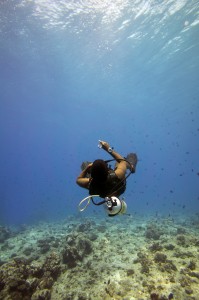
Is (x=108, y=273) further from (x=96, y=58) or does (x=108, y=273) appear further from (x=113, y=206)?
(x=96, y=58)

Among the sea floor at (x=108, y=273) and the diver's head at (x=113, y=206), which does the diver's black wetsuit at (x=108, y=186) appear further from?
the sea floor at (x=108, y=273)

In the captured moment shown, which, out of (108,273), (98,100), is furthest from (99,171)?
(98,100)

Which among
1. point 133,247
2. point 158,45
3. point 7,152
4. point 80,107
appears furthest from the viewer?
point 7,152

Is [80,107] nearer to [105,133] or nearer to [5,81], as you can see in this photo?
[5,81]

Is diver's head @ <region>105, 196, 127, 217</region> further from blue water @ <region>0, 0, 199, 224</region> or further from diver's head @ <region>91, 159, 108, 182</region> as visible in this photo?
blue water @ <region>0, 0, 199, 224</region>

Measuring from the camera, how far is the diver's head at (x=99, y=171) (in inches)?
178

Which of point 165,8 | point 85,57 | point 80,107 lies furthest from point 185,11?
point 80,107

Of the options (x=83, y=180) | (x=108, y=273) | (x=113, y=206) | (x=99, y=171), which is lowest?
(x=108, y=273)

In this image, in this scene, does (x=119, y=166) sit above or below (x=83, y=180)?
above

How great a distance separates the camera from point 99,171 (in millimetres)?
4531

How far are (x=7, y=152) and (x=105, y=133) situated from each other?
174 feet

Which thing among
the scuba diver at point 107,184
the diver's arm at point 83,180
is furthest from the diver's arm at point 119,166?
the diver's arm at point 83,180

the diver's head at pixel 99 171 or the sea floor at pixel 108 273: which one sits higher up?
the diver's head at pixel 99 171

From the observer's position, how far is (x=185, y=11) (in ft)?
74.7
